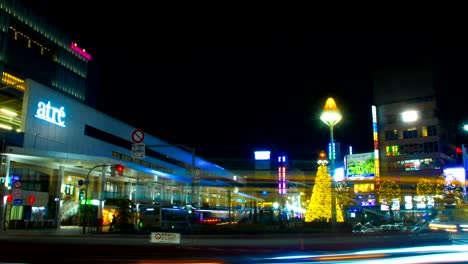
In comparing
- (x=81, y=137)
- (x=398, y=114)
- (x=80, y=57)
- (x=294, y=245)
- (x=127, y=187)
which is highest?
(x=80, y=57)

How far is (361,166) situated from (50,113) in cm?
6562

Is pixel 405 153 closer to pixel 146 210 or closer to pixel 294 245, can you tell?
pixel 146 210

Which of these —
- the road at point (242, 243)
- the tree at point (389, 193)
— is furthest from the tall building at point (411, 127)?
the road at point (242, 243)

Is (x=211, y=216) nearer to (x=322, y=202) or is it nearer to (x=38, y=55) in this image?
(x=322, y=202)

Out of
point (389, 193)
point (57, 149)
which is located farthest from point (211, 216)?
point (389, 193)

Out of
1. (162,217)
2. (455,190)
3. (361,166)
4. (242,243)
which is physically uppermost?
(361,166)

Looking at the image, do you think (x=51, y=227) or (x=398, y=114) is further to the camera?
(x=398, y=114)

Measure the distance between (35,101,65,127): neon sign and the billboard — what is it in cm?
6279

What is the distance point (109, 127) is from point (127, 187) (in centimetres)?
1162

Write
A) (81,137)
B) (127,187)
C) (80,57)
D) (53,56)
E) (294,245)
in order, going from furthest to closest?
(80,57)
(53,56)
(127,187)
(81,137)
(294,245)

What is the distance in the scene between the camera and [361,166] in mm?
94438

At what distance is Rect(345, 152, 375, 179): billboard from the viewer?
9312cm

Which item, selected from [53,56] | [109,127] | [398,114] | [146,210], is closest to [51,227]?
[146,210]

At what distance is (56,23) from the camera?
93938mm
